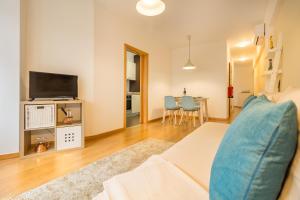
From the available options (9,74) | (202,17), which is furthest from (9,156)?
(202,17)

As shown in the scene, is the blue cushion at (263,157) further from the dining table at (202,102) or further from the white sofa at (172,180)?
the dining table at (202,102)

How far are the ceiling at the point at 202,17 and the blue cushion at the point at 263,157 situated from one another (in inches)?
121

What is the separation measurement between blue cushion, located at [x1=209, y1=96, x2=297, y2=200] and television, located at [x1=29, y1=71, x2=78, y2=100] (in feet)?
8.66

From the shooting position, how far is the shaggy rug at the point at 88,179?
1.31 metres

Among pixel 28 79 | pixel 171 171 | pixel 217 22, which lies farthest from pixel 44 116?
pixel 217 22

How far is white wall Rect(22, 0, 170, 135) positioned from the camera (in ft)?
7.98

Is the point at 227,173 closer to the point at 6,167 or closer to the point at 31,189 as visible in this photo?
the point at 31,189

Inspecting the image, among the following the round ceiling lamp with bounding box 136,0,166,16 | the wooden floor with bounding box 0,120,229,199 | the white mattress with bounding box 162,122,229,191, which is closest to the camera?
the white mattress with bounding box 162,122,229,191

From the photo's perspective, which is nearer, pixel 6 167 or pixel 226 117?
pixel 6 167

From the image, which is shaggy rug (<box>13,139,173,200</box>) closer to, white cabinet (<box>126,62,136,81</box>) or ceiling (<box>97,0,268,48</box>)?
ceiling (<box>97,0,268,48</box>)

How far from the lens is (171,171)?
0.84 meters

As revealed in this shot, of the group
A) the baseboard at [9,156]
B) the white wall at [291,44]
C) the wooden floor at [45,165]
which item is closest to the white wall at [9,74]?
the baseboard at [9,156]

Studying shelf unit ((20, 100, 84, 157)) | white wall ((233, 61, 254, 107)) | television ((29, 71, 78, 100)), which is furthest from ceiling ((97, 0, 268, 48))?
white wall ((233, 61, 254, 107))

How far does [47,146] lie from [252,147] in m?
2.83
